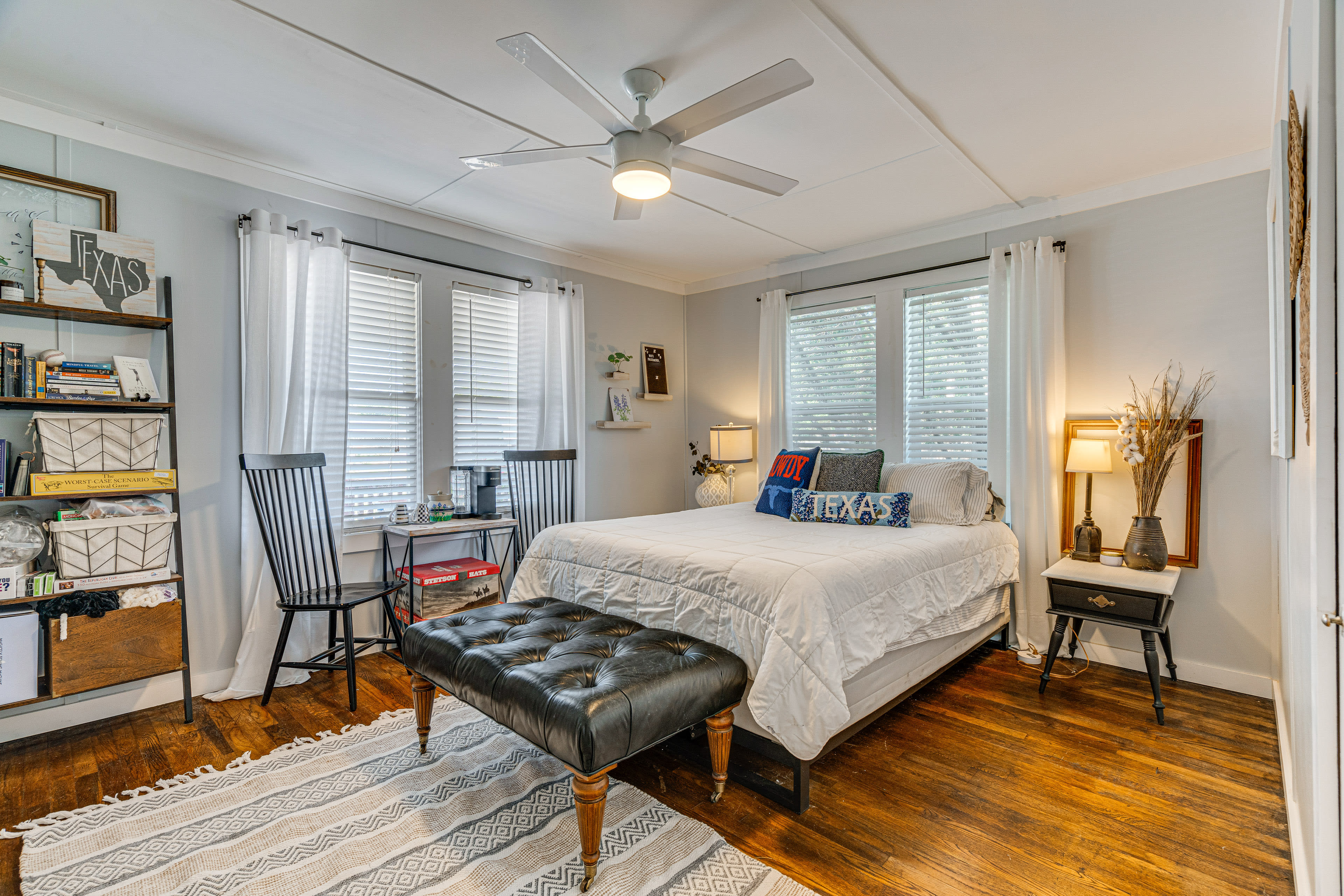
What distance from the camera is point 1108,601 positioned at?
2.86m

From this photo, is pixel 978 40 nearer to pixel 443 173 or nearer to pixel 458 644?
pixel 443 173

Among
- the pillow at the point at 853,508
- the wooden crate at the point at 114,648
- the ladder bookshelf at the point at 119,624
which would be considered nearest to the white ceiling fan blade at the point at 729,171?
the pillow at the point at 853,508

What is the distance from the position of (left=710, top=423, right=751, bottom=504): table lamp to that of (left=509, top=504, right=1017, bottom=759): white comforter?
1450mm

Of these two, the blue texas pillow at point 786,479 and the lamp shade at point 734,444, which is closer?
the blue texas pillow at point 786,479

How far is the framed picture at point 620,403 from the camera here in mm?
4895

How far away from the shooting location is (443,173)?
3.22 meters

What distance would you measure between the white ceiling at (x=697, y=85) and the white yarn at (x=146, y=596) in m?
1.99

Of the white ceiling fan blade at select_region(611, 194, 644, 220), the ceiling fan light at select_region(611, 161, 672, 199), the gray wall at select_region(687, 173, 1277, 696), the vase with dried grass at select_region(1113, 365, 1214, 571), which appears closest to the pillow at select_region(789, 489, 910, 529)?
the vase with dried grass at select_region(1113, 365, 1214, 571)

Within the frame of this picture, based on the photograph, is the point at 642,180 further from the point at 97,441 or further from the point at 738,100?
the point at 97,441

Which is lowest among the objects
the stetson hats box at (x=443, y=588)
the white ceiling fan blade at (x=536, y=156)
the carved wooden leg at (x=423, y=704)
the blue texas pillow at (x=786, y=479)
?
the carved wooden leg at (x=423, y=704)

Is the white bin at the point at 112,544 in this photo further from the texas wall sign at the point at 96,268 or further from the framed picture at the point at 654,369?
the framed picture at the point at 654,369

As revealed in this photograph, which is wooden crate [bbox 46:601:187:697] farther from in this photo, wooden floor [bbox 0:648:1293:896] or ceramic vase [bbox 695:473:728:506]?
ceramic vase [bbox 695:473:728:506]

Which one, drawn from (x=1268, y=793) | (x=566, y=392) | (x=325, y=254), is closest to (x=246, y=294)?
(x=325, y=254)

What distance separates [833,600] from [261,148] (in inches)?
126
